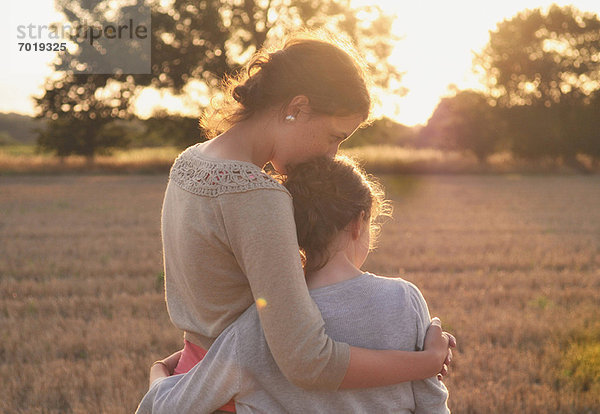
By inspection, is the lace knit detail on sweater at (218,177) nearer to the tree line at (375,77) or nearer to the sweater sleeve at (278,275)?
the sweater sleeve at (278,275)

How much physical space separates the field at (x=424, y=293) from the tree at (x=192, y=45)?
15.9 metres

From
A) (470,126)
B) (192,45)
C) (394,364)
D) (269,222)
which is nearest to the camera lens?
(269,222)

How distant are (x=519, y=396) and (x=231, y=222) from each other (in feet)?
9.20

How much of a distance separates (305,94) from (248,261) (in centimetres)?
57

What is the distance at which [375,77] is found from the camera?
27750 millimetres

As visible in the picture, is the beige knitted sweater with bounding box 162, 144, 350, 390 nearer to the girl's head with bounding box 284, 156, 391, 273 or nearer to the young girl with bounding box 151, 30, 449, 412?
the young girl with bounding box 151, 30, 449, 412

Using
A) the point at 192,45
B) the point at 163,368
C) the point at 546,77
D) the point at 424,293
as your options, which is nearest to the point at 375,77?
the point at 192,45

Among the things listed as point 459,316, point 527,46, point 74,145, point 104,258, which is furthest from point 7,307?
point 527,46

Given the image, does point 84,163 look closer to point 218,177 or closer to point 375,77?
point 375,77

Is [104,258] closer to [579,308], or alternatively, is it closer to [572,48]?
[579,308]

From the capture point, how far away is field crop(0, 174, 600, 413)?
12.4 feet

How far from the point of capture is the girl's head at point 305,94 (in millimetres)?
1804

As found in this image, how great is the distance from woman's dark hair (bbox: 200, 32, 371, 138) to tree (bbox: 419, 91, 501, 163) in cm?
3397

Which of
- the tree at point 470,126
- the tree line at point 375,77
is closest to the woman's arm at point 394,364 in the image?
the tree line at point 375,77
